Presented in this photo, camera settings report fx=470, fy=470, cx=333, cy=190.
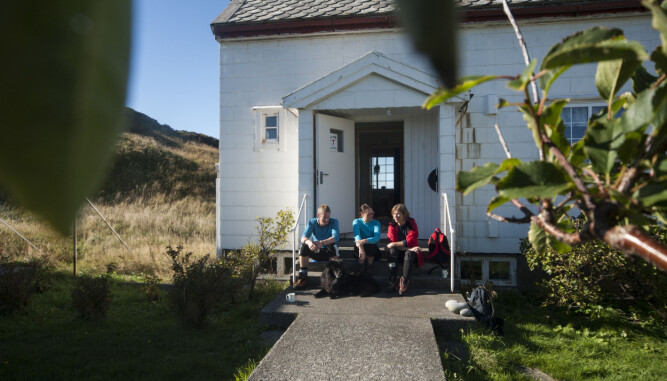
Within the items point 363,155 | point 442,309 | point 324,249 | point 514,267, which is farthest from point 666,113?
point 363,155

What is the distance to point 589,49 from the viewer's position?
0.50 meters

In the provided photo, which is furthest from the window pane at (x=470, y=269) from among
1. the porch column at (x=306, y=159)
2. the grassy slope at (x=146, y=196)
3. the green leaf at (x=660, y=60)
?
the grassy slope at (x=146, y=196)

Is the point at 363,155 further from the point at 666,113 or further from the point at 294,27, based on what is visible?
the point at 666,113

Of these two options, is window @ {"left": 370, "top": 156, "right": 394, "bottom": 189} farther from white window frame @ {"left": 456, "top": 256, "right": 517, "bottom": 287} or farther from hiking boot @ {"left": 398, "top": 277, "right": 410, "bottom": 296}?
hiking boot @ {"left": 398, "top": 277, "right": 410, "bottom": 296}

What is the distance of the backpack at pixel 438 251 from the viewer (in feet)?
23.6

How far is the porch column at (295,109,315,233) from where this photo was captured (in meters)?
7.86

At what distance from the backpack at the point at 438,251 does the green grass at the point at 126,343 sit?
2621 mm

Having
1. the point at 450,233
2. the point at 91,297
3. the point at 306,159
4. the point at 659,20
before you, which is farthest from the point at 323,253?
the point at 659,20

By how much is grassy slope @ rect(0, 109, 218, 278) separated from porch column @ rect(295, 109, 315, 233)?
714 cm

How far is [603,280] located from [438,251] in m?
2.23

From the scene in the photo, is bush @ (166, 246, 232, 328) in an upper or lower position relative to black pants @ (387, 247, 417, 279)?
lower

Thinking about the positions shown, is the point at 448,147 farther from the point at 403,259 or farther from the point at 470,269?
the point at 470,269

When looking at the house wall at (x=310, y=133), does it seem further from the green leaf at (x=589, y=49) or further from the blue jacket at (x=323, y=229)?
the green leaf at (x=589, y=49)

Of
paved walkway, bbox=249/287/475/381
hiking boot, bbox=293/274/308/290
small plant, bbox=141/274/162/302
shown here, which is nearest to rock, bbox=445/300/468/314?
paved walkway, bbox=249/287/475/381
